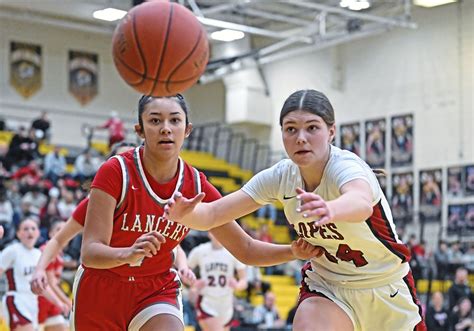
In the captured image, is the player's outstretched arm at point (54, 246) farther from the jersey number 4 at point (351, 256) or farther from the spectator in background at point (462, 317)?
the spectator in background at point (462, 317)

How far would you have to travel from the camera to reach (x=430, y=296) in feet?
54.3

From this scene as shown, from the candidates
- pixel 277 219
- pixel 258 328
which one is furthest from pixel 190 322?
pixel 277 219

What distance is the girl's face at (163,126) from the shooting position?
189 inches

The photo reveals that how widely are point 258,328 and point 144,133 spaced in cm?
986

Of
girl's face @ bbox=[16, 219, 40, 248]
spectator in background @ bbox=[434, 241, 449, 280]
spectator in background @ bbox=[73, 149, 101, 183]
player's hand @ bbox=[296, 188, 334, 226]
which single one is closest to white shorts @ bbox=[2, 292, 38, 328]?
girl's face @ bbox=[16, 219, 40, 248]

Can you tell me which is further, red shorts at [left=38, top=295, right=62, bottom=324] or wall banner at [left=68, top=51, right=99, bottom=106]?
wall banner at [left=68, top=51, right=99, bottom=106]

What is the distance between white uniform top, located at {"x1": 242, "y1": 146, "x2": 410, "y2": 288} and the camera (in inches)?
180

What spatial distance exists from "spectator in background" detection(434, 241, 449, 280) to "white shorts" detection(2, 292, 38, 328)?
10279 millimetres

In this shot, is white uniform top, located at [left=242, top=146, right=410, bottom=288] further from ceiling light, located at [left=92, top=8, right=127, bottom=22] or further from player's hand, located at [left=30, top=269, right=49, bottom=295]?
ceiling light, located at [left=92, top=8, right=127, bottom=22]

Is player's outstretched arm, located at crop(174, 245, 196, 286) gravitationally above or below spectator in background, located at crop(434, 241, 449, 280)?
above

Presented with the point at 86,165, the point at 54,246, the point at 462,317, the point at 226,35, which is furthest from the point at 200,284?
the point at 226,35

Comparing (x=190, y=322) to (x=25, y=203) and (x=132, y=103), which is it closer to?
(x=25, y=203)

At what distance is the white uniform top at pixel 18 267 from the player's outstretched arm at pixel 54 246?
346cm

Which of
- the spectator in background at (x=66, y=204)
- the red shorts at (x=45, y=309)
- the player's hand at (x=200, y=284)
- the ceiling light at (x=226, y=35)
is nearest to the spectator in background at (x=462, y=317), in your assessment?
the player's hand at (x=200, y=284)
